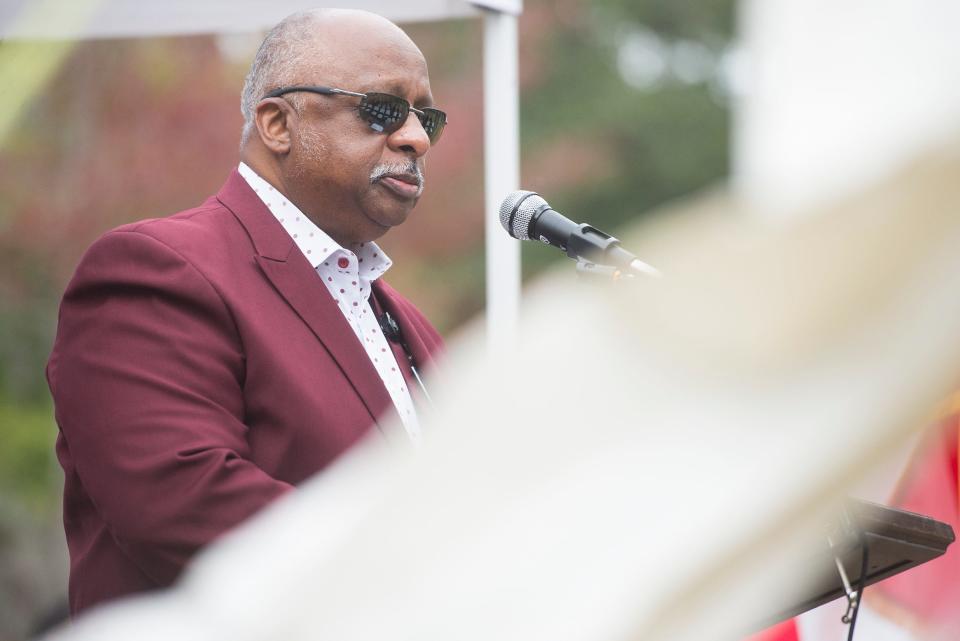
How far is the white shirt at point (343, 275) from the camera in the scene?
8.31ft

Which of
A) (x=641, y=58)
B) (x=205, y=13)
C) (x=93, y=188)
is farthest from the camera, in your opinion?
(x=641, y=58)

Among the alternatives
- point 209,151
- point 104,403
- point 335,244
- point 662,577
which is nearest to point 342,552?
point 662,577

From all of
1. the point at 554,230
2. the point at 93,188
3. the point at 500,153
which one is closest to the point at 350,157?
the point at 554,230

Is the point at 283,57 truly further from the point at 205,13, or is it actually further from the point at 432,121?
the point at 205,13

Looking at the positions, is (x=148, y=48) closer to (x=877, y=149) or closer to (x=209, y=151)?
(x=209, y=151)

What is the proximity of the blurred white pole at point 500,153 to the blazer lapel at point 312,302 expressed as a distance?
1.18m

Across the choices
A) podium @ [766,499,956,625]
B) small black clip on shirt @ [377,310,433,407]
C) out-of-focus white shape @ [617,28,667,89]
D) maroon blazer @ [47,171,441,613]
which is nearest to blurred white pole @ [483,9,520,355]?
small black clip on shirt @ [377,310,433,407]

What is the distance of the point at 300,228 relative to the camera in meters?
2.58

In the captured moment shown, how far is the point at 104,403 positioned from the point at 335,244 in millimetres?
707

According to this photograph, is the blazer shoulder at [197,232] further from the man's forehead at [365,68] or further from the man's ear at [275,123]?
the man's forehead at [365,68]

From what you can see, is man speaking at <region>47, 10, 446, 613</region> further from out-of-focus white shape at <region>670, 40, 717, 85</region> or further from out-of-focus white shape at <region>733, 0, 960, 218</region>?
out-of-focus white shape at <region>670, 40, 717, 85</region>

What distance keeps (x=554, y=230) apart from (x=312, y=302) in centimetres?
51

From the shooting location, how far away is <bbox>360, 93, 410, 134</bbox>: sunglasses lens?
264 centimetres

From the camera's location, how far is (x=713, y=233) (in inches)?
20.3
